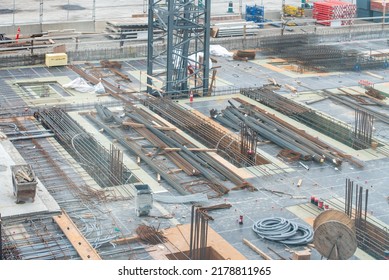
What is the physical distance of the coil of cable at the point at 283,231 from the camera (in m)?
28.1

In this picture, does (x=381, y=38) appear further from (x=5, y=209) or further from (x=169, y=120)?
(x=5, y=209)

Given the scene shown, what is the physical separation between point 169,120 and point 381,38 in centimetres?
2334

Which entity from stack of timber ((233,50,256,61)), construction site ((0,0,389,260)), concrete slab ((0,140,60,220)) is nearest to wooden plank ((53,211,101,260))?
construction site ((0,0,389,260))

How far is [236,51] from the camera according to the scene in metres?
53.6

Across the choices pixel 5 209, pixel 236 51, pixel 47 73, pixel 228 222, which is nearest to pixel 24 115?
pixel 47 73

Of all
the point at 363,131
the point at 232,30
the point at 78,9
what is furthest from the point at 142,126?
the point at 78,9

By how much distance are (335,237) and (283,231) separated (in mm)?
3791

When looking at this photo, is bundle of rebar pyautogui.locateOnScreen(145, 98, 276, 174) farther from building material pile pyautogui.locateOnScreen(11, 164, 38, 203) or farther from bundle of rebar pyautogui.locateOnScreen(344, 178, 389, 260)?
building material pile pyautogui.locateOnScreen(11, 164, 38, 203)

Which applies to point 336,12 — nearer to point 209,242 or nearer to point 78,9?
point 78,9

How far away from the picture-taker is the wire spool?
81.3 feet

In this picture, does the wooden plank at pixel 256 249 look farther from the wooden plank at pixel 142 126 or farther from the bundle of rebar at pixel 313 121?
the wooden plank at pixel 142 126

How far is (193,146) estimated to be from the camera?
118 feet

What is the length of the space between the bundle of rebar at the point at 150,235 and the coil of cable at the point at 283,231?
2961 mm

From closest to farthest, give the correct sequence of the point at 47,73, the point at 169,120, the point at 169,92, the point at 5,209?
the point at 5,209
the point at 169,120
the point at 169,92
the point at 47,73
